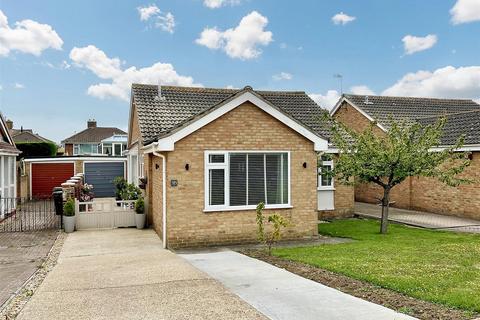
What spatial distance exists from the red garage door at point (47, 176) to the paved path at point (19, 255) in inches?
613

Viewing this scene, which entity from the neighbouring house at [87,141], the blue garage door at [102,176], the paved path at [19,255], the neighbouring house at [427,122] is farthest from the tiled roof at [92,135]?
the paved path at [19,255]

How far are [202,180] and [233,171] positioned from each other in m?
0.97

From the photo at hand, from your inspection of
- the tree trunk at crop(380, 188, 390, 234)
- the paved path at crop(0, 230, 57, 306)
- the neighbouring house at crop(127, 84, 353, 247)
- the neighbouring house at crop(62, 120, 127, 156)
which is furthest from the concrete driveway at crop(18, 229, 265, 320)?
the neighbouring house at crop(62, 120, 127, 156)

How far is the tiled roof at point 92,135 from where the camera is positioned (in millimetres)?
56250

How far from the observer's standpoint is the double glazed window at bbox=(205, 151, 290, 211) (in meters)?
12.4

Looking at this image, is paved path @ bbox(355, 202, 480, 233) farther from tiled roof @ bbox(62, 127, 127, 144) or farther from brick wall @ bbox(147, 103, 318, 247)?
tiled roof @ bbox(62, 127, 127, 144)

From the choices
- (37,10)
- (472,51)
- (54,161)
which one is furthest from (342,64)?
(54,161)

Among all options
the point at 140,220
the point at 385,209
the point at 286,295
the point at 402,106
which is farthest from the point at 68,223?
the point at 402,106

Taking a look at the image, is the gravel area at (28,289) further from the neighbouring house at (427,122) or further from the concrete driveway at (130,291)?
the neighbouring house at (427,122)

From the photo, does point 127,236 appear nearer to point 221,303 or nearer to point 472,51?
Answer: point 221,303

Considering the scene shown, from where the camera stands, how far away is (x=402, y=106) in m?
26.4

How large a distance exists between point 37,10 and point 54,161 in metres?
14.9

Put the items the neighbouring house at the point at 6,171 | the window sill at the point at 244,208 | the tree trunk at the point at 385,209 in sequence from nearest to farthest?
the window sill at the point at 244,208 < the tree trunk at the point at 385,209 < the neighbouring house at the point at 6,171

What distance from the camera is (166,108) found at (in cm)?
1667
